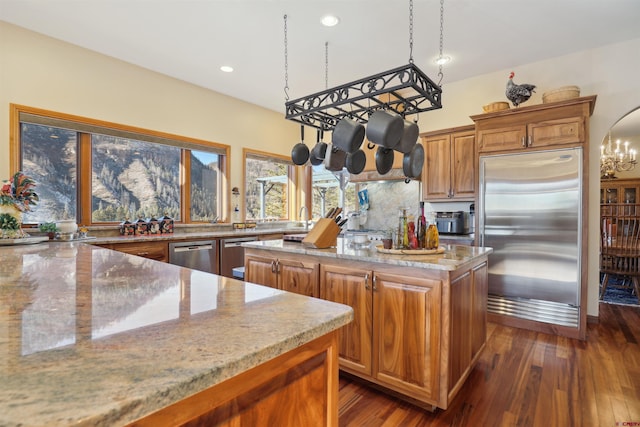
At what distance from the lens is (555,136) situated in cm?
300

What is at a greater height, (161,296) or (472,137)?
(472,137)

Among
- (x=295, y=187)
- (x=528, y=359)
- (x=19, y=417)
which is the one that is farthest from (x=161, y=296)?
(x=295, y=187)

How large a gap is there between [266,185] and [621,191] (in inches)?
296

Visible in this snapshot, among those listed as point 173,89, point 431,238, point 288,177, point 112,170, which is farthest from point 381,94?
point 288,177

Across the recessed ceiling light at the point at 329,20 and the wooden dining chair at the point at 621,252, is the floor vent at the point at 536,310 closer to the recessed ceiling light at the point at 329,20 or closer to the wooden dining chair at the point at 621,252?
the wooden dining chair at the point at 621,252

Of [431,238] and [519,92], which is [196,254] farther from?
[519,92]

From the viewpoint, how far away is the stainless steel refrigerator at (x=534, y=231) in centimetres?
291

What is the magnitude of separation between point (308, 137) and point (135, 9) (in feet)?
11.8

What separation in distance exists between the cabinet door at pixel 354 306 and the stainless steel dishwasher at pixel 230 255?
2244 millimetres

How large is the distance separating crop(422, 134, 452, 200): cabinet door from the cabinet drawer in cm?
327

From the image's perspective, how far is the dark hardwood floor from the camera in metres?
1.72

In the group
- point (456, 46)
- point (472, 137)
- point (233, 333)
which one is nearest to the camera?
point (233, 333)

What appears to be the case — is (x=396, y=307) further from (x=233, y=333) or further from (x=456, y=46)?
(x=456, y=46)

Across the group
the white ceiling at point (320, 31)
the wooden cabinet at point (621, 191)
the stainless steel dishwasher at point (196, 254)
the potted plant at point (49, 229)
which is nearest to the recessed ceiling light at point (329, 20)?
the white ceiling at point (320, 31)
